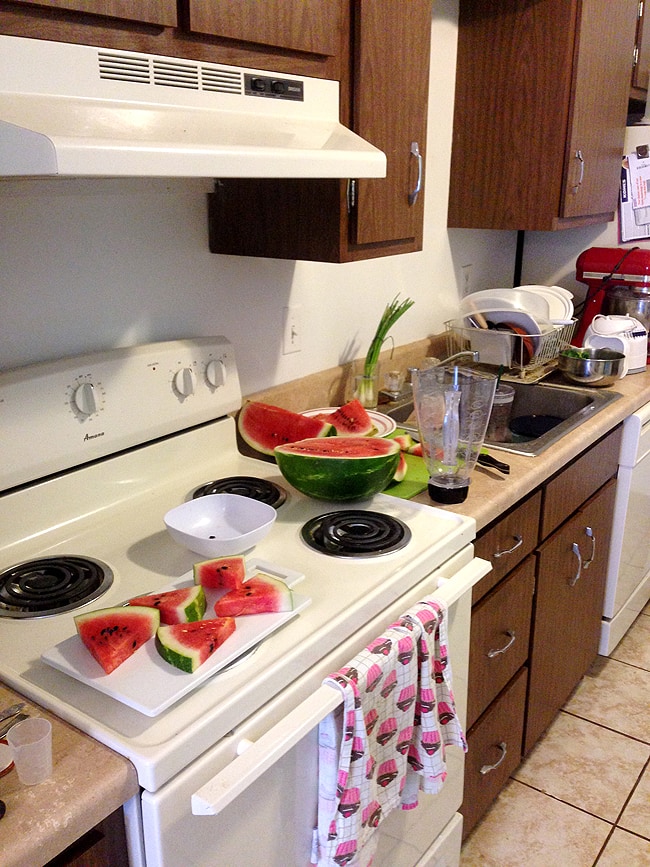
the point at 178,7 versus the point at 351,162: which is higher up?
the point at 178,7

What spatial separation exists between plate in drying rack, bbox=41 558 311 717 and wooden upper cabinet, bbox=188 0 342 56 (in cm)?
83

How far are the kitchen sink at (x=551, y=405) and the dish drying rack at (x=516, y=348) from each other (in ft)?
0.15

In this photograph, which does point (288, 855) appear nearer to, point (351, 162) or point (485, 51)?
point (351, 162)

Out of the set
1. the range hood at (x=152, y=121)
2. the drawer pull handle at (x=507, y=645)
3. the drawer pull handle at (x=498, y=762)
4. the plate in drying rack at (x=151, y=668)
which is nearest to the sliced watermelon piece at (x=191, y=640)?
the plate in drying rack at (x=151, y=668)

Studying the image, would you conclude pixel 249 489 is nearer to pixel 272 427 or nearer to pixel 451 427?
pixel 272 427

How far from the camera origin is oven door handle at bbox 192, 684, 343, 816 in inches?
32.5

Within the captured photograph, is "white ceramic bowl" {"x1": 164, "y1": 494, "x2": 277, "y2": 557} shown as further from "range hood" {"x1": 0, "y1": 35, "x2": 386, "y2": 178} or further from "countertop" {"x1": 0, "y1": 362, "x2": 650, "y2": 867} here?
"range hood" {"x1": 0, "y1": 35, "x2": 386, "y2": 178}

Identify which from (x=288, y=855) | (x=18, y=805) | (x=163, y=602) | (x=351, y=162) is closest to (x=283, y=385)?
(x=351, y=162)

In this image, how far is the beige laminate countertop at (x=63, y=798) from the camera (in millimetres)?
724

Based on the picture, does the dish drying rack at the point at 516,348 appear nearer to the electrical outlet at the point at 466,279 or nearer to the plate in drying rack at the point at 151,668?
the electrical outlet at the point at 466,279

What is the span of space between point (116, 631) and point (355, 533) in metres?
0.50

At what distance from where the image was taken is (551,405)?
225 centimetres

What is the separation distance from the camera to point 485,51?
2.31 meters

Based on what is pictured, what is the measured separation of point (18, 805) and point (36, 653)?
25 centimetres
